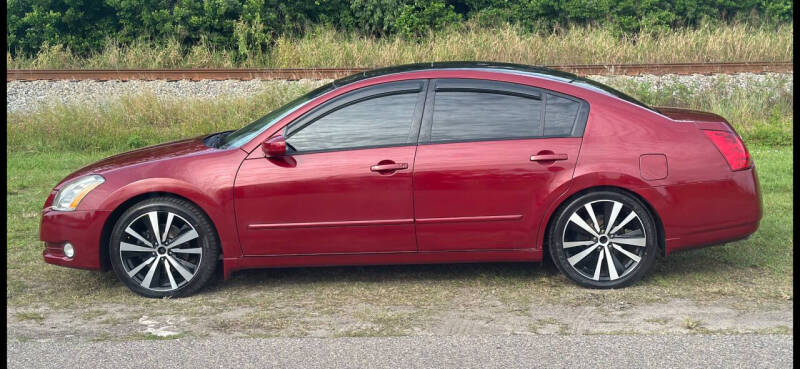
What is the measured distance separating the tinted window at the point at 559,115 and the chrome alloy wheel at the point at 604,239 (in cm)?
50

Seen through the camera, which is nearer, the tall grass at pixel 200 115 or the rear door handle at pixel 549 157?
the rear door handle at pixel 549 157

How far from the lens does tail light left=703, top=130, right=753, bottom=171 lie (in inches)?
254

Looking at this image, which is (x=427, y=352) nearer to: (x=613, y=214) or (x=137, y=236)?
(x=613, y=214)

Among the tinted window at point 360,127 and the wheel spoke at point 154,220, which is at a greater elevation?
the tinted window at point 360,127

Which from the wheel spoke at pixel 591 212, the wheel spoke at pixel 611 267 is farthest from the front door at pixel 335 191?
the wheel spoke at pixel 611 267

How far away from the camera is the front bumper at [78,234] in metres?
6.43

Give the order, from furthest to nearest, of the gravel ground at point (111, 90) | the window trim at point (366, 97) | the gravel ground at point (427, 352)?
the gravel ground at point (111, 90), the window trim at point (366, 97), the gravel ground at point (427, 352)

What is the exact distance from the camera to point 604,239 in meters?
6.41

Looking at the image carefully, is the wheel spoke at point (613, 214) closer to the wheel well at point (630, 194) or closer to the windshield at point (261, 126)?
the wheel well at point (630, 194)

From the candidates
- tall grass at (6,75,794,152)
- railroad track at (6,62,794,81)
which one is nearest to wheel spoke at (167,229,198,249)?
tall grass at (6,75,794,152)

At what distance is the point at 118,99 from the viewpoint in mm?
14570

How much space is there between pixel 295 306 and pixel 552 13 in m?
19.7

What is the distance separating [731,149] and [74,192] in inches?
165

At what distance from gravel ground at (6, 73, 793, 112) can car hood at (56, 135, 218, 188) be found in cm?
800
